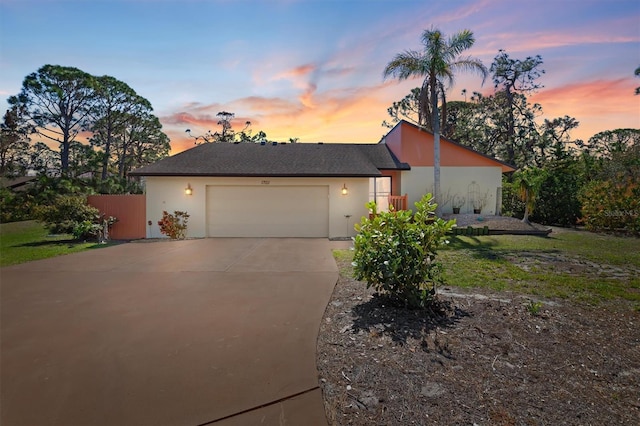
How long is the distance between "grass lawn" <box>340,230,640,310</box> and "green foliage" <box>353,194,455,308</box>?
1.82 metres

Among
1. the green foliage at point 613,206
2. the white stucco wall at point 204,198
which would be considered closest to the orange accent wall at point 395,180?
the white stucco wall at point 204,198

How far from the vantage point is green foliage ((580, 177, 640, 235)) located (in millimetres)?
11484

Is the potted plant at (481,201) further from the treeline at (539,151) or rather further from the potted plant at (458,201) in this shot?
the treeline at (539,151)

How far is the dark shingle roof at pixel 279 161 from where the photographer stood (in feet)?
38.5

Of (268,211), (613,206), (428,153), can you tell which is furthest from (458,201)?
(268,211)

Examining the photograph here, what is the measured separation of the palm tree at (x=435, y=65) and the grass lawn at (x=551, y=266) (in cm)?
446

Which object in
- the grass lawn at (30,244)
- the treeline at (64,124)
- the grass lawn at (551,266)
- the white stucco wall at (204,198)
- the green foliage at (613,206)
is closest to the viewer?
the grass lawn at (551,266)

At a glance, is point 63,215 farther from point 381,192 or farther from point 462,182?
point 462,182

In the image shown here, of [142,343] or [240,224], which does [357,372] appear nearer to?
[142,343]

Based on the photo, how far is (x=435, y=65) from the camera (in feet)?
39.7

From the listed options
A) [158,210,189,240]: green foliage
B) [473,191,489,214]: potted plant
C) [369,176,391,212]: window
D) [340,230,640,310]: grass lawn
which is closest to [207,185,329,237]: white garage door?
[158,210,189,240]: green foliage

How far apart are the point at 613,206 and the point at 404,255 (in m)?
13.4

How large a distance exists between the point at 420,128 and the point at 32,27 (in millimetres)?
13130

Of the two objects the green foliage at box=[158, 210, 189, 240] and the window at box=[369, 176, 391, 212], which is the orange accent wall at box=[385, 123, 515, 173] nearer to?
the window at box=[369, 176, 391, 212]
